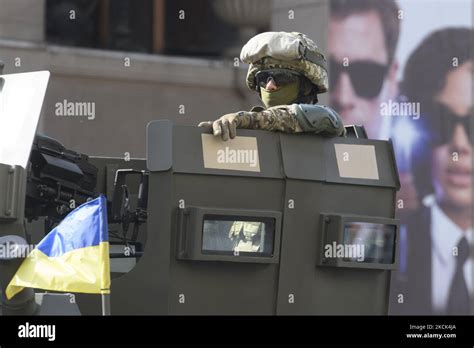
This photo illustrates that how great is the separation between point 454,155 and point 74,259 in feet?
33.5

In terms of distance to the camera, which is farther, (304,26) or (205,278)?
(304,26)

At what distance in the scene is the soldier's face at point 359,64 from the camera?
14227 mm

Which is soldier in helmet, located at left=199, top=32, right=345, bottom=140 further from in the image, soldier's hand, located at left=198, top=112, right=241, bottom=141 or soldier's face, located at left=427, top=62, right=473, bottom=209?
soldier's face, located at left=427, top=62, right=473, bottom=209

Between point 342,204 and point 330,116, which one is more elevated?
point 330,116

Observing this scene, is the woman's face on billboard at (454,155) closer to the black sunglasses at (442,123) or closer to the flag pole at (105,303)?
the black sunglasses at (442,123)

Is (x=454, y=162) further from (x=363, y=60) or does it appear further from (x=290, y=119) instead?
(x=290, y=119)

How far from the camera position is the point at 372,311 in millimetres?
5656

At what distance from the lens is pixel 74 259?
15.9 ft

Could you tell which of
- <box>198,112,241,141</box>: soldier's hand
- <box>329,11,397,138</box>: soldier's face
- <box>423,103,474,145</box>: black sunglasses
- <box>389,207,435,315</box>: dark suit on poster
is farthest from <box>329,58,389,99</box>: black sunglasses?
<box>198,112,241,141</box>: soldier's hand

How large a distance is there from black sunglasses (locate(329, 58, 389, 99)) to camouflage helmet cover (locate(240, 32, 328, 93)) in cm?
827

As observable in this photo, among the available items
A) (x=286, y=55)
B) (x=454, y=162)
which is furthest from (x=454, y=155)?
(x=286, y=55)

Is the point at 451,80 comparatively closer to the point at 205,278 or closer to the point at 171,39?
the point at 171,39
